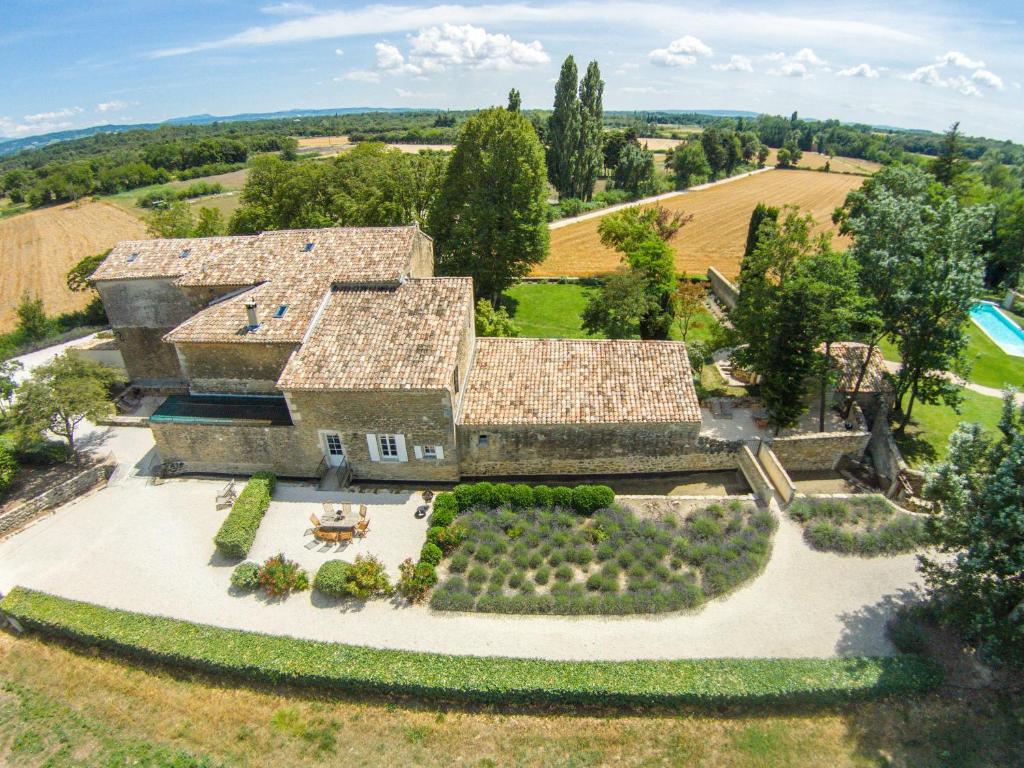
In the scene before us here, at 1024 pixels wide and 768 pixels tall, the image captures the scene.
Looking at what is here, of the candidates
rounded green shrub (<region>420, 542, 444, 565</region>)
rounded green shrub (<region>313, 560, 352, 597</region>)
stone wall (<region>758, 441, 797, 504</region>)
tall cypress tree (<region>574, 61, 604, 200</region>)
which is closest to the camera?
rounded green shrub (<region>313, 560, 352, 597</region>)

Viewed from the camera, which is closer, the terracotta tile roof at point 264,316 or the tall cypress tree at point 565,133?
the terracotta tile roof at point 264,316

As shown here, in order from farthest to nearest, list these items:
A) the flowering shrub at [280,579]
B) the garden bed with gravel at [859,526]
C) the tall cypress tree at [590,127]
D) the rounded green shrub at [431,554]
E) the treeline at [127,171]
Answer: the treeline at [127,171] < the tall cypress tree at [590,127] < the garden bed with gravel at [859,526] < the rounded green shrub at [431,554] < the flowering shrub at [280,579]

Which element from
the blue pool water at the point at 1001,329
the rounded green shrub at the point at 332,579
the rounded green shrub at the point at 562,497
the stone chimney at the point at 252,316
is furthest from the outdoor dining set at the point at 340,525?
the blue pool water at the point at 1001,329

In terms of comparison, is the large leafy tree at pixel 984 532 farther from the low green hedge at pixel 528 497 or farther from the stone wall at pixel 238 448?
the stone wall at pixel 238 448

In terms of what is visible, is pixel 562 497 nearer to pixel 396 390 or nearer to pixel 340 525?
pixel 396 390

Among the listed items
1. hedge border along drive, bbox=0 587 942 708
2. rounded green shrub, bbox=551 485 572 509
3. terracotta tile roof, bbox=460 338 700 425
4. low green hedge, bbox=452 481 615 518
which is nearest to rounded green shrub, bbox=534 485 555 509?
low green hedge, bbox=452 481 615 518

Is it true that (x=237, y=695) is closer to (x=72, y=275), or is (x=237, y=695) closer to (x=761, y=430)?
(x=761, y=430)

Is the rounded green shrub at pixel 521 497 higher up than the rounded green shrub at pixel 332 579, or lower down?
higher up

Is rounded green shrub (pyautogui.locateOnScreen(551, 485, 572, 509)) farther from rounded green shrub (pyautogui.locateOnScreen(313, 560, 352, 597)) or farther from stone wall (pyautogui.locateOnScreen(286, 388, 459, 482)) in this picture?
rounded green shrub (pyautogui.locateOnScreen(313, 560, 352, 597))
